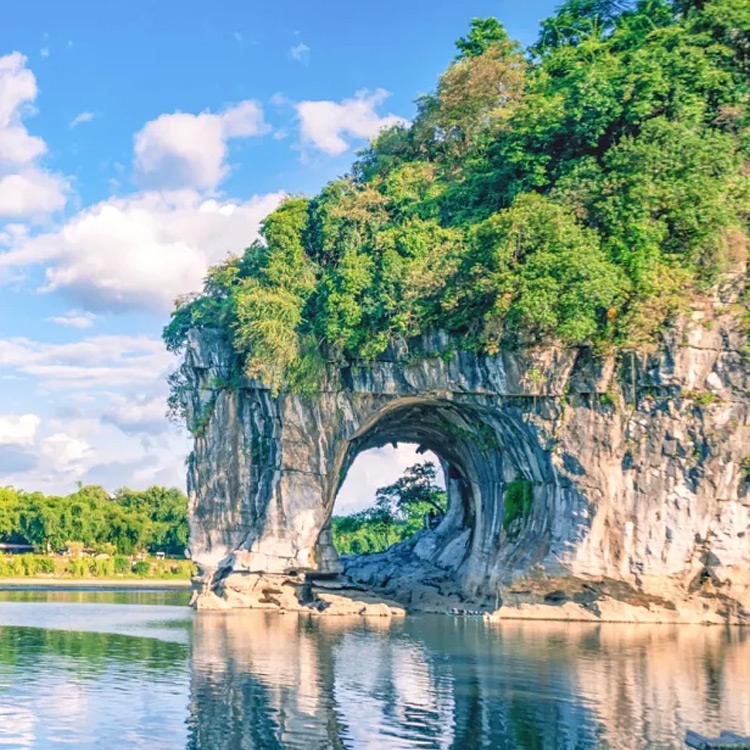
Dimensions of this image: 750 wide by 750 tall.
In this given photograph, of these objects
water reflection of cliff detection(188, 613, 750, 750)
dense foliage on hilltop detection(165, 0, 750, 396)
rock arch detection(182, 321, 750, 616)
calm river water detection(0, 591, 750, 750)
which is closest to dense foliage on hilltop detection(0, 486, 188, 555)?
rock arch detection(182, 321, 750, 616)

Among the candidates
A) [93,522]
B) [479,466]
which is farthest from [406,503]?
[93,522]

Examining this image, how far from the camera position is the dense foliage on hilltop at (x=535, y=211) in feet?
92.7

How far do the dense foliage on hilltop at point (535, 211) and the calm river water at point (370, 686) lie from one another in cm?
923

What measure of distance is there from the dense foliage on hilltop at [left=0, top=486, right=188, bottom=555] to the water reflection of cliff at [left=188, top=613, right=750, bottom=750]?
1631 inches

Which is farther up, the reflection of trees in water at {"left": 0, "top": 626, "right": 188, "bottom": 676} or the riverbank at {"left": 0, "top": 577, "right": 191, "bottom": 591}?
the reflection of trees in water at {"left": 0, "top": 626, "right": 188, "bottom": 676}

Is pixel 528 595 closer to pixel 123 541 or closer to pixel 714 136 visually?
pixel 714 136

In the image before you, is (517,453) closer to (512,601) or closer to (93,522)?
(512,601)

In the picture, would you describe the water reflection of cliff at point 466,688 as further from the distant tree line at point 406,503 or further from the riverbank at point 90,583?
the riverbank at point 90,583

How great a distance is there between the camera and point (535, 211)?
28422mm

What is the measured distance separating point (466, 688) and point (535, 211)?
1475 centimetres

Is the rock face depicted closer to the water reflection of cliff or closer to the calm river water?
the calm river water

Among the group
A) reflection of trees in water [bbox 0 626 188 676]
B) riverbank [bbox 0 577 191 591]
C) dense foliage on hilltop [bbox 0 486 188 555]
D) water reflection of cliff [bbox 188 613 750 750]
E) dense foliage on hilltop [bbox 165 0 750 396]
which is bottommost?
riverbank [bbox 0 577 191 591]

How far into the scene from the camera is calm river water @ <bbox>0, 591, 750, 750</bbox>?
14641 mm

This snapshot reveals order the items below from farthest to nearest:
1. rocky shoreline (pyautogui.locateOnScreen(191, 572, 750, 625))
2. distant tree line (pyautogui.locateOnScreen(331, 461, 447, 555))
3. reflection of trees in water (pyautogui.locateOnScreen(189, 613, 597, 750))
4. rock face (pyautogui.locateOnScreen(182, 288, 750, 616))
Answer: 1. distant tree line (pyautogui.locateOnScreen(331, 461, 447, 555))
2. rocky shoreline (pyautogui.locateOnScreen(191, 572, 750, 625))
3. rock face (pyautogui.locateOnScreen(182, 288, 750, 616))
4. reflection of trees in water (pyautogui.locateOnScreen(189, 613, 597, 750))
